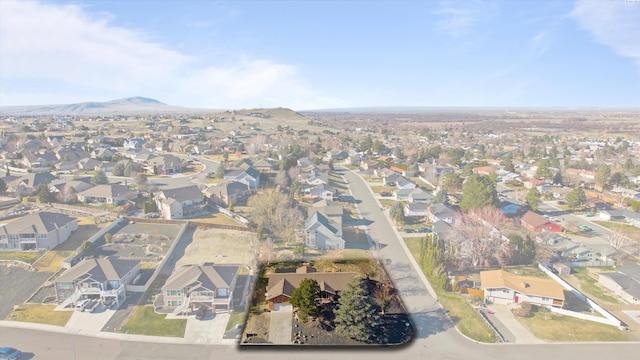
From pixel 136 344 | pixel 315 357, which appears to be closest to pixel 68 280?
pixel 136 344

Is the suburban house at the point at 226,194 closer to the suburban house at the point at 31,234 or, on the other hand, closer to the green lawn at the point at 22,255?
the suburban house at the point at 31,234

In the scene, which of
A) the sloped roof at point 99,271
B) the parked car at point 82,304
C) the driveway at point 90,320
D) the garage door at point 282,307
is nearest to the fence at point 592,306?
the garage door at point 282,307

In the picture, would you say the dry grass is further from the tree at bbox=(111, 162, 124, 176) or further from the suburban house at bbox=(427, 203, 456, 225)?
the suburban house at bbox=(427, 203, 456, 225)

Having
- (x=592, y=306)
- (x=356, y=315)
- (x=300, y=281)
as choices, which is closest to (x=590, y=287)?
(x=592, y=306)

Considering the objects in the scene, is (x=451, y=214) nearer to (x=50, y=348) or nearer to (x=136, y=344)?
(x=136, y=344)

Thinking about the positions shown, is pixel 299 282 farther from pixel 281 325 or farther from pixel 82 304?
pixel 82 304
